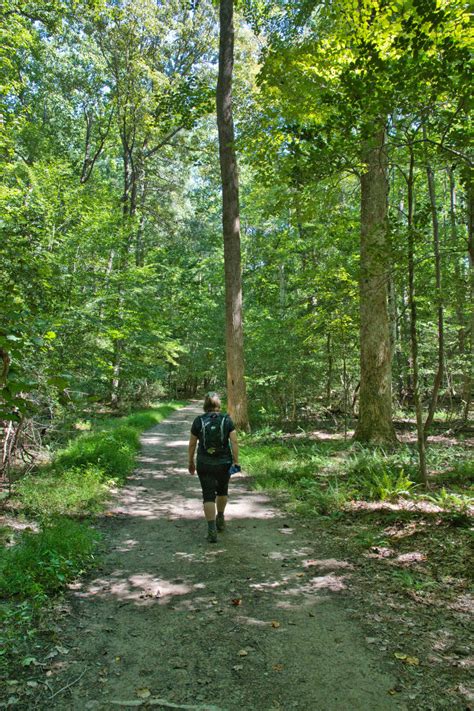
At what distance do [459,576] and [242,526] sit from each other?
277 centimetres

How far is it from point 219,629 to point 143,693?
849 mm

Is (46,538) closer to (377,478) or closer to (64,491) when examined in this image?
(64,491)

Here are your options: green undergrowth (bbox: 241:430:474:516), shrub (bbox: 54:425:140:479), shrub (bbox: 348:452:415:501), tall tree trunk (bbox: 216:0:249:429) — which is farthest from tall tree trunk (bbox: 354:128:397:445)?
shrub (bbox: 54:425:140:479)

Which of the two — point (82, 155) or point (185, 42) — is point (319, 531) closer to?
point (185, 42)

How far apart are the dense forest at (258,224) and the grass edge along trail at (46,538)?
0.31m

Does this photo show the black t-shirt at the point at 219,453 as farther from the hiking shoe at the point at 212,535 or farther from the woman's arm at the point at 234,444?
the hiking shoe at the point at 212,535

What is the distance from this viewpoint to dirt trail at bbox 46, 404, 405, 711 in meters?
2.64

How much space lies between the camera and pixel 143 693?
264 cm

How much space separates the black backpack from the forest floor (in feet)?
3.72

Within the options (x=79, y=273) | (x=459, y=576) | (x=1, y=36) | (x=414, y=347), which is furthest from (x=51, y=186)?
(x=459, y=576)

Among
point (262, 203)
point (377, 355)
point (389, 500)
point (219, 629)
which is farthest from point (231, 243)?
point (219, 629)

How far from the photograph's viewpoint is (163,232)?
2884 cm

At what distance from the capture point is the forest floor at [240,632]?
2.62m

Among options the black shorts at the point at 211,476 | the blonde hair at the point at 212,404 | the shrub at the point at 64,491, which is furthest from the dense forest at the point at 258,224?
the black shorts at the point at 211,476
